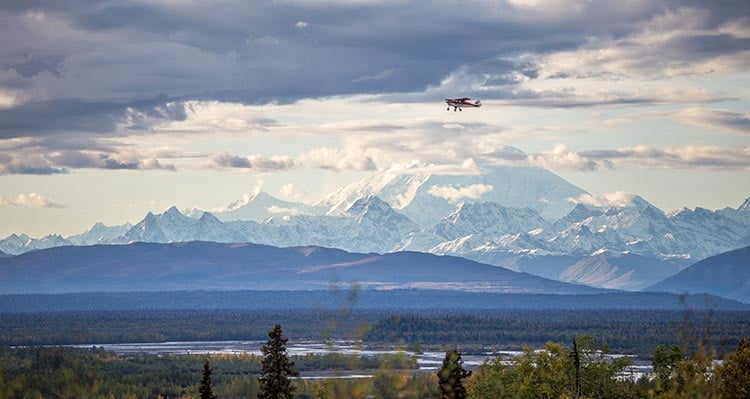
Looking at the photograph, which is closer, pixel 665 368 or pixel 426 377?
pixel 665 368

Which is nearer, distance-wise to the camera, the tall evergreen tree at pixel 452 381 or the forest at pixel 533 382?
the tall evergreen tree at pixel 452 381

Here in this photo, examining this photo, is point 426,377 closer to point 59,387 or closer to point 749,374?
point 59,387

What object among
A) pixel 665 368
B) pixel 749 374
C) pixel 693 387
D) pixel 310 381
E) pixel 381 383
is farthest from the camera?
pixel 310 381

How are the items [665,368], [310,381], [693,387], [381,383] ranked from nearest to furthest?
[693,387], [665,368], [381,383], [310,381]

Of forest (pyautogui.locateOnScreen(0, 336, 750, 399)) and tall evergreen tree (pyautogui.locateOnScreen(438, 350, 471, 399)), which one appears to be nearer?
tall evergreen tree (pyautogui.locateOnScreen(438, 350, 471, 399))

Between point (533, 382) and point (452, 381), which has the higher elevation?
point (452, 381)

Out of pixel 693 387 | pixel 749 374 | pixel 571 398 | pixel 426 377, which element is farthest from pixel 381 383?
pixel 693 387

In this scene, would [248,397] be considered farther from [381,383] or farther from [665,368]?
[665,368]

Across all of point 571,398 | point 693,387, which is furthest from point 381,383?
point 693,387

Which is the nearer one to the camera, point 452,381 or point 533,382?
point 452,381
